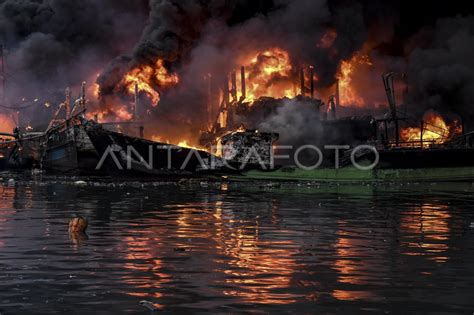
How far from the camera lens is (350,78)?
3442 inches

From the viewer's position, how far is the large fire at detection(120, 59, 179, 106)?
85625mm

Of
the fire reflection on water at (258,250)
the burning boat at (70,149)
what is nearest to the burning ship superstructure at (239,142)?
the burning boat at (70,149)

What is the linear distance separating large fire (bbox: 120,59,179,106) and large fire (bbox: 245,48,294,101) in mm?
11214

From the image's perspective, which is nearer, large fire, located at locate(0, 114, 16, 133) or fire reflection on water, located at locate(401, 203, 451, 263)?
fire reflection on water, located at locate(401, 203, 451, 263)

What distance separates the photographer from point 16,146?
8231 centimetres

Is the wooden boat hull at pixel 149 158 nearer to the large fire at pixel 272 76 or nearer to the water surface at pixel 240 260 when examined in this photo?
the water surface at pixel 240 260

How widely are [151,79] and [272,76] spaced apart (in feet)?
49.4

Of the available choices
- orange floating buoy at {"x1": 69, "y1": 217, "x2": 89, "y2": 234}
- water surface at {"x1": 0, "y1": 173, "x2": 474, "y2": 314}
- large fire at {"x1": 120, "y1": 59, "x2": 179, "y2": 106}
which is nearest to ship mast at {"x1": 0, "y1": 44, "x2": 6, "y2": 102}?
large fire at {"x1": 120, "y1": 59, "x2": 179, "y2": 106}

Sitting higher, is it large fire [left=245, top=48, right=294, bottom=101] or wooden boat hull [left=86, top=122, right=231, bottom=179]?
large fire [left=245, top=48, right=294, bottom=101]

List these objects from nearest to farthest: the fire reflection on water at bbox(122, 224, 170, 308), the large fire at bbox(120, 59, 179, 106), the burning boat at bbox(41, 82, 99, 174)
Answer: the fire reflection on water at bbox(122, 224, 170, 308)
the burning boat at bbox(41, 82, 99, 174)
the large fire at bbox(120, 59, 179, 106)

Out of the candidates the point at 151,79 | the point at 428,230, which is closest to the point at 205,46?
the point at 151,79

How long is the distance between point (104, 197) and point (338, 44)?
54220mm

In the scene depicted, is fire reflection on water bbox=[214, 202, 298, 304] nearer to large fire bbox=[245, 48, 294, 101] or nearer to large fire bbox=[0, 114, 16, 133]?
large fire bbox=[245, 48, 294, 101]

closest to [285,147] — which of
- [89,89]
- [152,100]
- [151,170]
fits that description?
[151,170]
